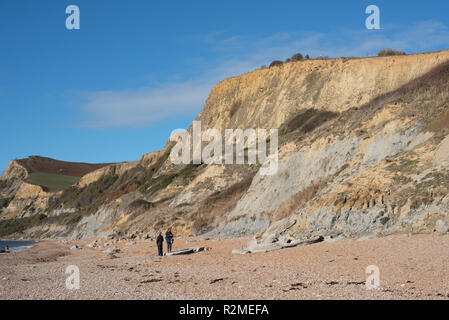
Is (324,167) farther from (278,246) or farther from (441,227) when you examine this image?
(441,227)

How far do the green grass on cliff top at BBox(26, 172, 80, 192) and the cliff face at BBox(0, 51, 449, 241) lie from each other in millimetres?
41124

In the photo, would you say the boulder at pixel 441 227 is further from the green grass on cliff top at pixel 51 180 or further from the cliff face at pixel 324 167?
the green grass on cliff top at pixel 51 180

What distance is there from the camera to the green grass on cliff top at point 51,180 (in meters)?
99.1

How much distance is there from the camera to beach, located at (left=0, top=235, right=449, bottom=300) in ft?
30.6

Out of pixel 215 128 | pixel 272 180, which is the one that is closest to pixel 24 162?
pixel 215 128

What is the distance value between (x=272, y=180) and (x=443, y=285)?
1750 cm

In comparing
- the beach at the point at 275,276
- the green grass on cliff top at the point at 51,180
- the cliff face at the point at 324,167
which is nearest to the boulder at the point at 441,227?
the cliff face at the point at 324,167

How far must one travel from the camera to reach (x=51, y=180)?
104812 millimetres

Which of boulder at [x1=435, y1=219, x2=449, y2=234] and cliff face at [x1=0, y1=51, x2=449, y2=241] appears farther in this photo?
cliff face at [x1=0, y1=51, x2=449, y2=241]

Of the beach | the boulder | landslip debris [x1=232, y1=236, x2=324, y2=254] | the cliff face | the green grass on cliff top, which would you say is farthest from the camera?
the green grass on cliff top

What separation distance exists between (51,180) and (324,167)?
306 ft

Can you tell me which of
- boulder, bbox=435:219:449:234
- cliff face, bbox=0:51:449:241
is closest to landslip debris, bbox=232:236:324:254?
cliff face, bbox=0:51:449:241

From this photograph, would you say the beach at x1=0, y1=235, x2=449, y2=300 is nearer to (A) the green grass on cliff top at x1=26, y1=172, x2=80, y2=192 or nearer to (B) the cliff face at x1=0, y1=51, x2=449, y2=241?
(B) the cliff face at x1=0, y1=51, x2=449, y2=241

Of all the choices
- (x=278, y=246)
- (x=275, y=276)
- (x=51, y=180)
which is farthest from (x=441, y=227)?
(x=51, y=180)
